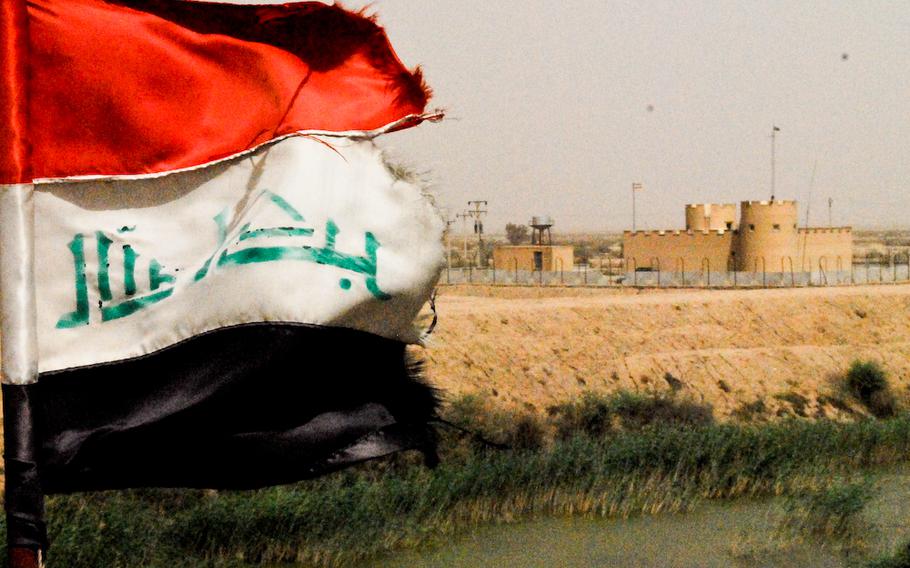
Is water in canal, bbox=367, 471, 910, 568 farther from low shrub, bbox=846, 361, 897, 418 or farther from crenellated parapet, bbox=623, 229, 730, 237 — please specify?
crenellated parapet, bbox=623, 229, 730, 237

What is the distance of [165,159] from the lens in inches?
140

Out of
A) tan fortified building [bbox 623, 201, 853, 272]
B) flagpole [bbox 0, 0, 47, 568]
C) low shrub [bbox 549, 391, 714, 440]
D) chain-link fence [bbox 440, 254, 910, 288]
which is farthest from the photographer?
tan fortified building [bbox 623, 201, 853, 272]

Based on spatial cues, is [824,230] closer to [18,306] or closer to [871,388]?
[871,388]

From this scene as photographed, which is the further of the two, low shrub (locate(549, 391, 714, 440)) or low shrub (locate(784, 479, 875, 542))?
low shrub (locate(549, 391, 714, 440))

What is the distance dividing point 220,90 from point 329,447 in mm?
1291

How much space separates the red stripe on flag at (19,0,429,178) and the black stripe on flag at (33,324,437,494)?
2.21 feet

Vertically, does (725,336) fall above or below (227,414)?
below

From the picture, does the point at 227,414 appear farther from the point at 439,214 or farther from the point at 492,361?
the point at 492,361

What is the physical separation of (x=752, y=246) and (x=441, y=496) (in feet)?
119

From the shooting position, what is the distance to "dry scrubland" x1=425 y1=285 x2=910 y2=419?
78.7ft

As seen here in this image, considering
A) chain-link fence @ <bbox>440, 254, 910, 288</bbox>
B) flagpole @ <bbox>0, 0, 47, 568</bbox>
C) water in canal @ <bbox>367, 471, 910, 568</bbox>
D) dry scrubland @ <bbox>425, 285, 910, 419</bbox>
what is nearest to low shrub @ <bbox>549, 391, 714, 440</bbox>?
dry scrubland @ <bbox>425, 285, 910, 419</bbox>

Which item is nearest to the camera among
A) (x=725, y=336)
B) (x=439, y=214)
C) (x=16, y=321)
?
(x=16, y=321)

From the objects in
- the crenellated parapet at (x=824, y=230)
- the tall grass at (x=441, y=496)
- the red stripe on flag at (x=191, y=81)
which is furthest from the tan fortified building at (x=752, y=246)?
the red stripe on flag at (x=191, y=81)

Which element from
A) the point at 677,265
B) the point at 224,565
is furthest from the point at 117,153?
the point at 677,265
